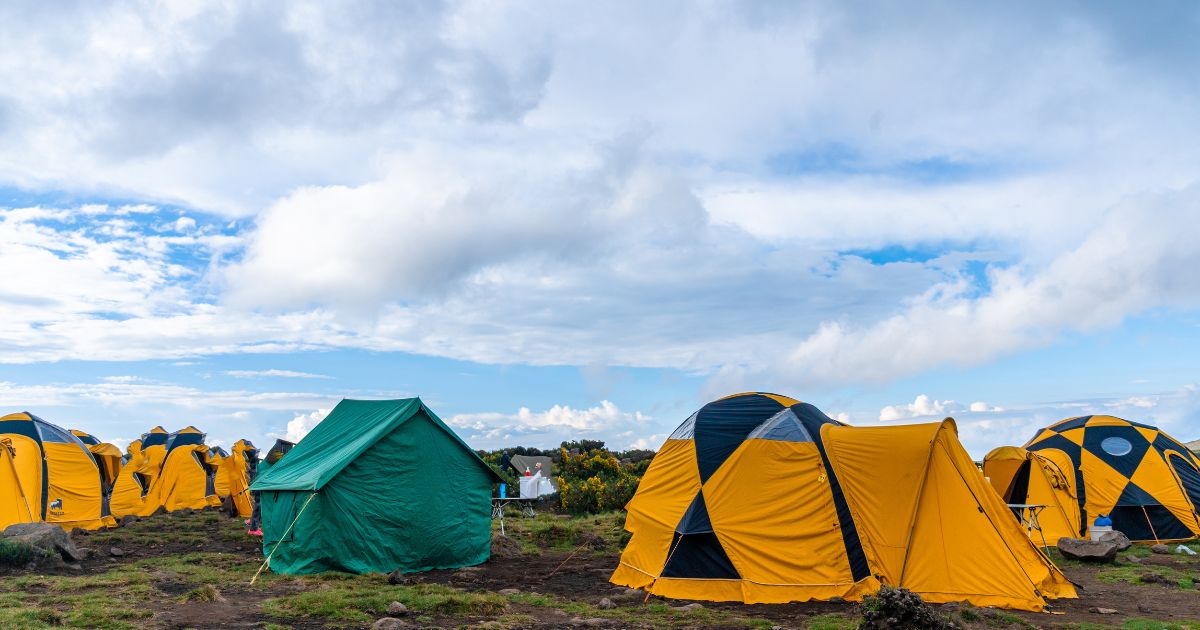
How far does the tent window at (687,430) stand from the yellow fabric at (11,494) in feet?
56.4

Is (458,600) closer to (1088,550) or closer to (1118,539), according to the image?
(1088,550)

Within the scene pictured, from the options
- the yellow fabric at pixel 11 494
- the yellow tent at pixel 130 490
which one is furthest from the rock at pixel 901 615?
the yellow tent at pixel 130 490

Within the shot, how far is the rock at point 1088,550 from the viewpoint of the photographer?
16.8m

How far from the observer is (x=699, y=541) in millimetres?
13047

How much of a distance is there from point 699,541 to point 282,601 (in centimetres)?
644

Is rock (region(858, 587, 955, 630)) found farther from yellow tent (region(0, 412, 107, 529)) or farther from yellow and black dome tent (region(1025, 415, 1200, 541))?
yellow tent (region(0, 412, 107, 529))

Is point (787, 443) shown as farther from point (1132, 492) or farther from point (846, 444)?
point (1132, 492)

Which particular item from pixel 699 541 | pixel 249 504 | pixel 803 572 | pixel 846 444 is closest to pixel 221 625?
pixel 699 541

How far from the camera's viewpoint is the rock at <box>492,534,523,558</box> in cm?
1858

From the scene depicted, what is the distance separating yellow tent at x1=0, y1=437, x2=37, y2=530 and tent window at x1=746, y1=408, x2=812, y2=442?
18889 millimetres

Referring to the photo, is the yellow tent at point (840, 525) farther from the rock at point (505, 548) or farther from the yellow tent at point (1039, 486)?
the yellow tent at point (1039, 486)

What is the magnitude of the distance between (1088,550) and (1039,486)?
3.67 m

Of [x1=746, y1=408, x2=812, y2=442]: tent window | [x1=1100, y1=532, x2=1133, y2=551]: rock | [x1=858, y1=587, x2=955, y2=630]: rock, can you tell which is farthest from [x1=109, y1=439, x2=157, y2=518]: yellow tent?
[x1=1100, y1=532, x2=1133, y2=551]: rock

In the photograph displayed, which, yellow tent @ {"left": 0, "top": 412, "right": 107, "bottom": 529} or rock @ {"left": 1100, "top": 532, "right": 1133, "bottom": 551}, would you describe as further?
yellow tent @ {"left": 0, "top": 412, "right": 107, "bottom": 529}
